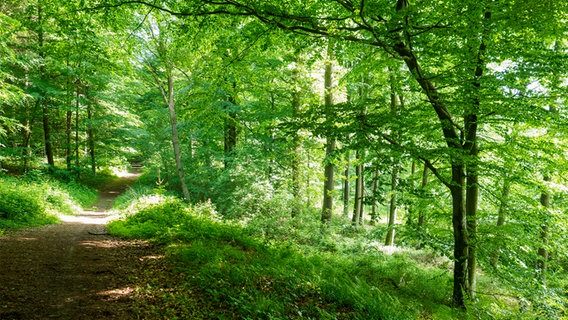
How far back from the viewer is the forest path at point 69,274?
3830 millimetres

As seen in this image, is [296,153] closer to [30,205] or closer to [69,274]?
[69,274]

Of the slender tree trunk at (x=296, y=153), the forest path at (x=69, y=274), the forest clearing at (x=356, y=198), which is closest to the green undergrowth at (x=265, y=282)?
the forest clearing at (x=356, y=198)

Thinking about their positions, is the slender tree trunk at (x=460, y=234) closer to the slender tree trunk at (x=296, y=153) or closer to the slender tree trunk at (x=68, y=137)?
the slender tree trunk at (x=296, y=153)

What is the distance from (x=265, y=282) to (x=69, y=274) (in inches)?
132

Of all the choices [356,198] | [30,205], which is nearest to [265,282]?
[356,198]

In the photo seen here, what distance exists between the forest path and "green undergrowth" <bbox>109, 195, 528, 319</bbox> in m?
0.49

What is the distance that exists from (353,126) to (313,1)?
9.26 ft

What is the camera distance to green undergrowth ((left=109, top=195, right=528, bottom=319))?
4.23 meters

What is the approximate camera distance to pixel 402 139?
5.92m

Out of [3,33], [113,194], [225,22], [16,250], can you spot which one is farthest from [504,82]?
[113,194]

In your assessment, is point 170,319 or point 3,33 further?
point 3,33

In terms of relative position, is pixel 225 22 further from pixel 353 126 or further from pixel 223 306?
pixel 223 306

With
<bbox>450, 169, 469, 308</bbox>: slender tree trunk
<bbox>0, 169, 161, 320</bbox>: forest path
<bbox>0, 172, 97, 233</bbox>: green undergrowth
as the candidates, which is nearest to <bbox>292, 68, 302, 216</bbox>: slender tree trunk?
<bbox>450, 169, 469, 308</bbox>: slender tree trunk

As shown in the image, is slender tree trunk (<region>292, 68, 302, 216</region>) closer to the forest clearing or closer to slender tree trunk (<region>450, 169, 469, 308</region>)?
the forest clearing
